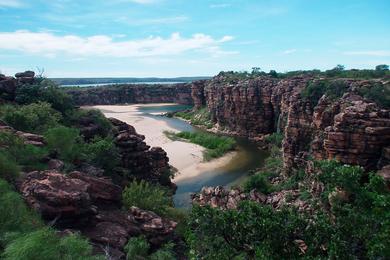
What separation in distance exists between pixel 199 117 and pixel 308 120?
62847 mm

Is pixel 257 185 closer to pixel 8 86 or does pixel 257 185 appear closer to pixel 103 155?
pixel 103 155

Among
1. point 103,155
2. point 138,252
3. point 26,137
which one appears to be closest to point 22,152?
point 26,137

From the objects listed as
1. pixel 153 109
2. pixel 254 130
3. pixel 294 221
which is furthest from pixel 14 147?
pixel 153 109

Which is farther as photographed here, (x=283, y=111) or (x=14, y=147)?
(x=283, y=111)

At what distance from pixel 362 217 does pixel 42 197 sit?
42.4 feet

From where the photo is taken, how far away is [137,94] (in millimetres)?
169875

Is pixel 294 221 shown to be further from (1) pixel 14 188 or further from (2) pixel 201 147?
(2) pixel 201 147

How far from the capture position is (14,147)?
71.2 feet

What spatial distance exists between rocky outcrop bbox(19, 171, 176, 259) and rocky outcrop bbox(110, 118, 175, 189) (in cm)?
1270

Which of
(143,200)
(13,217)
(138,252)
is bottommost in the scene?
(143,200)

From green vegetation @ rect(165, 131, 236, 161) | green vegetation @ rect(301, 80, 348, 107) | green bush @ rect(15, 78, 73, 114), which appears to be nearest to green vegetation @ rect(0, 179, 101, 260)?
green bush @ rect(15, 78, 73, 114)

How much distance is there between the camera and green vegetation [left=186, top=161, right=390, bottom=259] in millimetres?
12188

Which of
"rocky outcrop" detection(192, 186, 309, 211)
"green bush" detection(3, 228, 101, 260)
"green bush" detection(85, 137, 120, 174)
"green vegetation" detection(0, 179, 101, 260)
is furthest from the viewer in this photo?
"rocky outcrop" detection(192, 186, 309, 211)

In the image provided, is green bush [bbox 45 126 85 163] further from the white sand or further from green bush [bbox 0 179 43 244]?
the white sand
